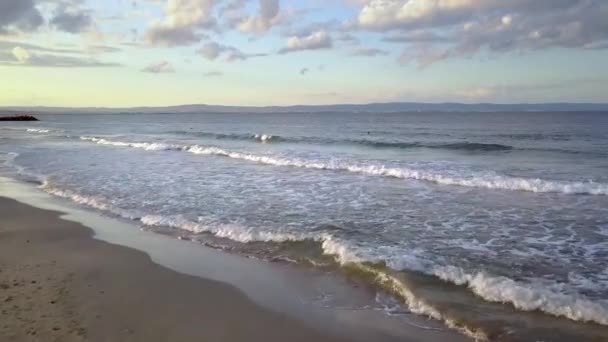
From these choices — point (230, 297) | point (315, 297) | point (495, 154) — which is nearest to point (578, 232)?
point (315, 297)

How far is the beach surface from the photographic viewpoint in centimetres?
500

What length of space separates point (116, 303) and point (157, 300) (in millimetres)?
470

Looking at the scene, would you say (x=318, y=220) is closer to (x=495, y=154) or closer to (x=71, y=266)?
(x=71, y=266)

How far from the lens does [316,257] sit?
7715 millimetres

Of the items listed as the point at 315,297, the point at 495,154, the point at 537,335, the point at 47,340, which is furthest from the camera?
the point at 495,154

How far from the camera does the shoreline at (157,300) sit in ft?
16.5

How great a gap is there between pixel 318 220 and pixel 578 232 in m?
4.95

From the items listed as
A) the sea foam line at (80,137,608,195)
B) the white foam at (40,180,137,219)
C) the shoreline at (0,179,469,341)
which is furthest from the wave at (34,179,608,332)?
the sea foam line at (80,137,608,195)

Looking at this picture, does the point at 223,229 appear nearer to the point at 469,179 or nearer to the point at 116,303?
the point at 116,303

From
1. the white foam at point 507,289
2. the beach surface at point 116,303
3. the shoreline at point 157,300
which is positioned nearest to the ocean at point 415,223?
the white foam at point 507,289

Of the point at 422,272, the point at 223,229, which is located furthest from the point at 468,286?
the point at 223,229

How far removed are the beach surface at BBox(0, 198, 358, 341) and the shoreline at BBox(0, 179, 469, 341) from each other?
0.04 ft

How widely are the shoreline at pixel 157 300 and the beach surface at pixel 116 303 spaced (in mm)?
11

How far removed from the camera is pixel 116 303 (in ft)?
19.1
